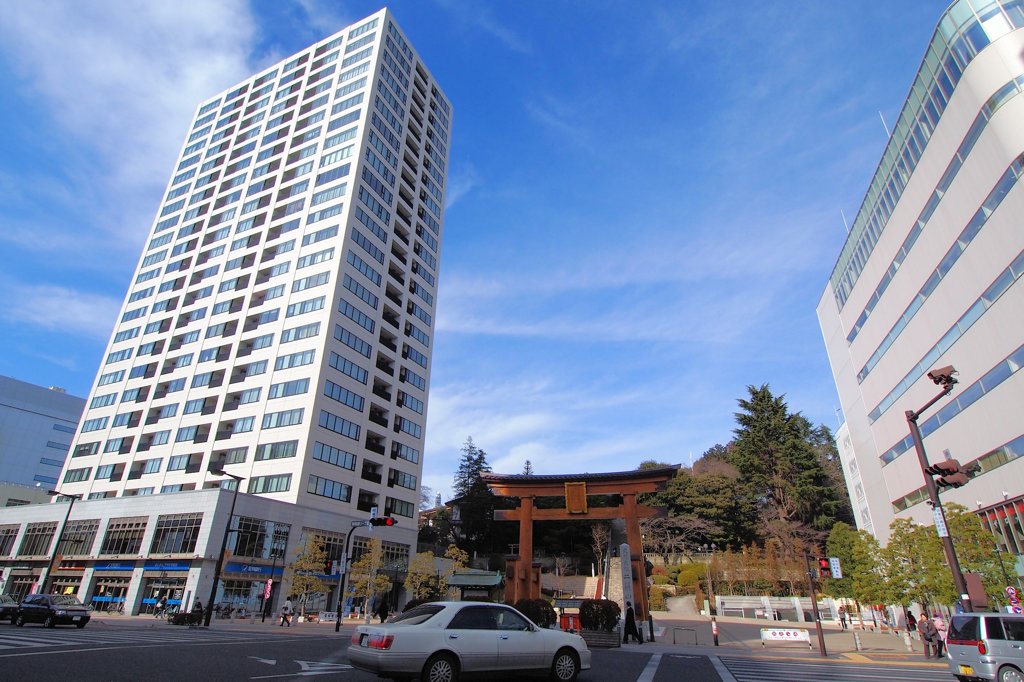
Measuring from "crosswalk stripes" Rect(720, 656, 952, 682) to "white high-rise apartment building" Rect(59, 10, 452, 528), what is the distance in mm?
35851

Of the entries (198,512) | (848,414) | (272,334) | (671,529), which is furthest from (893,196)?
(198,512)

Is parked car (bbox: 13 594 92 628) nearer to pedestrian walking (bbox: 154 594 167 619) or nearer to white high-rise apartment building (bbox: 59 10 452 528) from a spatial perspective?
pedestrian walking (bbox: 154 594 167 619)

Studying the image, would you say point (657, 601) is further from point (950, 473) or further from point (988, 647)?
point (988, 647)

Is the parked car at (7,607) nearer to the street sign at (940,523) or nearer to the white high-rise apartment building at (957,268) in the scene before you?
the street sign at (940,523)

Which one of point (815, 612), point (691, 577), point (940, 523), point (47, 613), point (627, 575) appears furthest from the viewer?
point (691, 577)

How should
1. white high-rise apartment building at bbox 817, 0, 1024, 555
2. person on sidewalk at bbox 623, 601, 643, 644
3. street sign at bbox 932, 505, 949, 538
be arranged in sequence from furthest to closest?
1. white high-rise apartment building at bbox 817, 0, 1024, 555
2. person on sidewalk at bbox 623, 601, 643, 644
3. street sign at bbox 932, 505, 949, 538

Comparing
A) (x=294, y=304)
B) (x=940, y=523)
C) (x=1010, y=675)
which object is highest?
(x=294, y=304)

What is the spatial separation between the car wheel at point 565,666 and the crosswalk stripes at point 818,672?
16.2 ft

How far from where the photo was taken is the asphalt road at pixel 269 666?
358 inches

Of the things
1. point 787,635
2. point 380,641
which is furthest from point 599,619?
point 380,641

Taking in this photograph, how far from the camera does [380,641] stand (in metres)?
8.49

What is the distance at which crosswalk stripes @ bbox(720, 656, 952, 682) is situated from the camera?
13.8 meters

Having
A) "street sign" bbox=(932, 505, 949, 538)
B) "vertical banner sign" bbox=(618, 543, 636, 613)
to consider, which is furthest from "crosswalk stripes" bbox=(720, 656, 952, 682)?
"vertical banner sign" bbox=(618, 543, 636, 613)

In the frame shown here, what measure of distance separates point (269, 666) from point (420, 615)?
13.4ft
